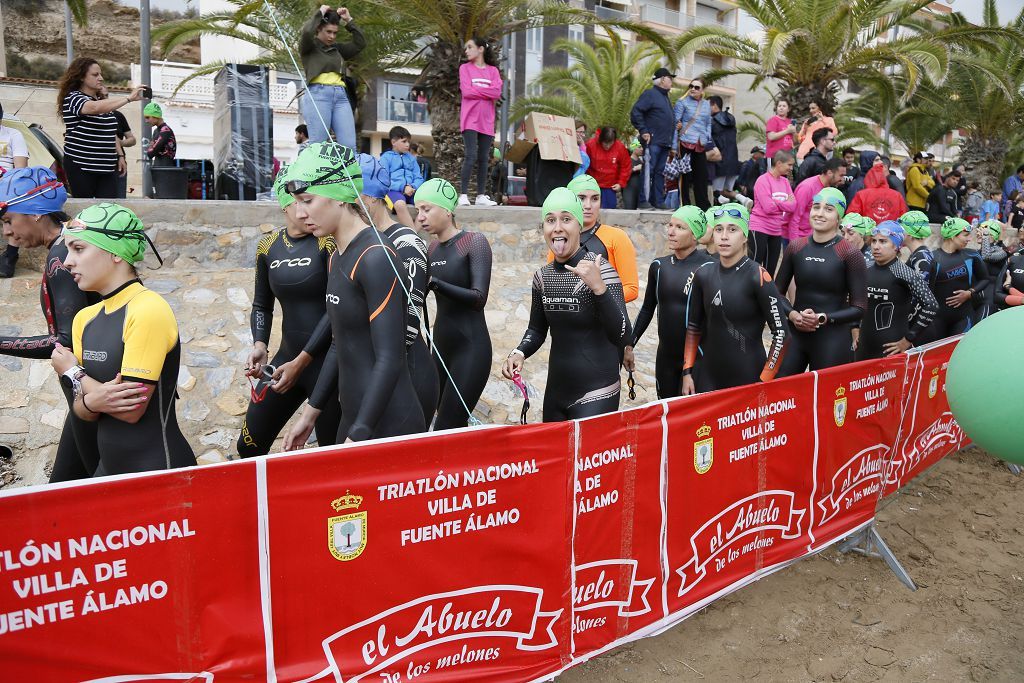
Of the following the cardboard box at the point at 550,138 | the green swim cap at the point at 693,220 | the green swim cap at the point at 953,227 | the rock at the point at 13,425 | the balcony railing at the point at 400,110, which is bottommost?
the rock at the point at 13,425

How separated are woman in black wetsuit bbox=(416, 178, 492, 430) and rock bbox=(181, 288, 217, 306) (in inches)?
117

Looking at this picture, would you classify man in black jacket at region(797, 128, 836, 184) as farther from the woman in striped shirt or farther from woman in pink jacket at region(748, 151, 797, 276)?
the woman in striped shirt

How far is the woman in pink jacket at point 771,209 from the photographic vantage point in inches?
383

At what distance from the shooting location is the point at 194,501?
2637 mm

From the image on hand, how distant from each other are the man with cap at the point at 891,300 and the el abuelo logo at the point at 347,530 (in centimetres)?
585

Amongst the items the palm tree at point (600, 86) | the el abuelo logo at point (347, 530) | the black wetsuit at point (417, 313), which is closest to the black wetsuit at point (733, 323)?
the black wetsuit at point (417, 313)

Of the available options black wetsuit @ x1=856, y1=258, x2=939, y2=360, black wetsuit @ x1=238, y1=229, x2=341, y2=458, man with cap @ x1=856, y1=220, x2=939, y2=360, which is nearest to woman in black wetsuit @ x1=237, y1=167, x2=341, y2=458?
black wetsuit @ x1=238, y1=229, x2=341, y2=458

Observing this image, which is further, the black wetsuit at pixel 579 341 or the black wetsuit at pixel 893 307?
the black wetsuit at pixel 893 307

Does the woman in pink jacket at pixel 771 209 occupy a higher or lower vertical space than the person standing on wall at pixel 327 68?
lower

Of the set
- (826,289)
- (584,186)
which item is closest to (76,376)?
(584,186)

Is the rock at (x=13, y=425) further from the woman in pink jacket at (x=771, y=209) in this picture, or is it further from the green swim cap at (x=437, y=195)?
the woman in pink jacket at (x=771, y=209)

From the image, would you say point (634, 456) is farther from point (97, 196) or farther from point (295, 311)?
point (97, 196)

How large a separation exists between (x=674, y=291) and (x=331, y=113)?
14.0 ft

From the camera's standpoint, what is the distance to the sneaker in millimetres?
7023
